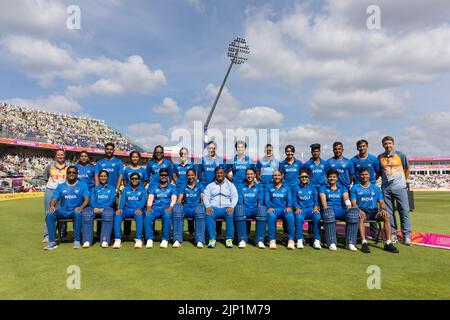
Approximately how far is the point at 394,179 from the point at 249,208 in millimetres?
2967

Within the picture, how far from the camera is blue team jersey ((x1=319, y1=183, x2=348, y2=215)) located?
628 cm

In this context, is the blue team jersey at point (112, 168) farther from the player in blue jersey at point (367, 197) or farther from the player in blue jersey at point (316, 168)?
the player in blue jersey at point (367, 197)

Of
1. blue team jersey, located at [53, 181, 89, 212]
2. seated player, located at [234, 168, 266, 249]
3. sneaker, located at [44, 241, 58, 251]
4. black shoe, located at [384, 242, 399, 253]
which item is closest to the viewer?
black shoe, located at [384, 242, 399, 253]

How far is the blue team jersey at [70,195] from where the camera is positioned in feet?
20.3

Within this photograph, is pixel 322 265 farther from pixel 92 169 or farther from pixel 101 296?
pixel 92 169

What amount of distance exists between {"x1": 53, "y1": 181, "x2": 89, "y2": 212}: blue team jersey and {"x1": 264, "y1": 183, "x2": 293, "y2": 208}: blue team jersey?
344 centimetres

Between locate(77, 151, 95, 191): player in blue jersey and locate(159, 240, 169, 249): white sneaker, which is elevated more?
locate(77, 151, 95, 191): player in blue jersey

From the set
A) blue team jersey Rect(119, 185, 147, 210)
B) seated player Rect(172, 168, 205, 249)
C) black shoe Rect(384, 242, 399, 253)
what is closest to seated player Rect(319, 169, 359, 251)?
black shoe Rect(384, 242, 399, 253)

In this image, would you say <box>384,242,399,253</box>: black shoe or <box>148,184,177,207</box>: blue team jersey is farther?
<box>148,184,177,207</box>: blue team jersey

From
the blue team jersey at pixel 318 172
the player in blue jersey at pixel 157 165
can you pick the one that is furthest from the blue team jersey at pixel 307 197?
the player in blue jersey at pixel 157 165

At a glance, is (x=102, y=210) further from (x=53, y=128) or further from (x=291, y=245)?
(x=53, y=128)

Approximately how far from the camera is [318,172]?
6.84m

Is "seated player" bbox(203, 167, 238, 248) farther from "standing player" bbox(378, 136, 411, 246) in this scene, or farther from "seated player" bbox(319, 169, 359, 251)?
"standing player" bbox(378, 136, 411, 246)
